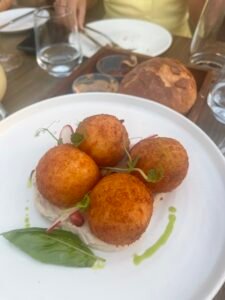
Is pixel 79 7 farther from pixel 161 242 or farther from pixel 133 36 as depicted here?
pixel 161 242

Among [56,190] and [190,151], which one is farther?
[190,151]

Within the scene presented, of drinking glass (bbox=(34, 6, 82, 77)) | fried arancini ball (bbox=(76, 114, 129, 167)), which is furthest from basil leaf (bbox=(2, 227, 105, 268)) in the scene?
drinking glass (bbox=(34, 6, 82, 77))

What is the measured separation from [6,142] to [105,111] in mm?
168

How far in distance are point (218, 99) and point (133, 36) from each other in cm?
37

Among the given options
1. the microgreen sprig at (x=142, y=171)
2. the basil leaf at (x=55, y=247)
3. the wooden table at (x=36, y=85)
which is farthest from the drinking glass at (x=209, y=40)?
the basil leaf at (x=55, y=247)

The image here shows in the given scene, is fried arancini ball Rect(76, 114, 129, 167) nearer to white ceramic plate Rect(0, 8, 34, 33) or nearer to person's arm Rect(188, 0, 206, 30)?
white ceramic plate Rect(0, 8, 34, 33)

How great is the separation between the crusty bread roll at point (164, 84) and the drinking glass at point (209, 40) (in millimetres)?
207

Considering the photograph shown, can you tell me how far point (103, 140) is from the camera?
0.52m

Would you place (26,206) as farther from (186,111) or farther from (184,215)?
(186,111)

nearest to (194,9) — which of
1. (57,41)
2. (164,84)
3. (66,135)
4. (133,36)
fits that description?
(133,36)

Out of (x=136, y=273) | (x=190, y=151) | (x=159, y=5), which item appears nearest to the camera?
(x=136, y=273)

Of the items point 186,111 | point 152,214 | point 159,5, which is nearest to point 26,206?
point 152,214

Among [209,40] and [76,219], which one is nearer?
[76,219]

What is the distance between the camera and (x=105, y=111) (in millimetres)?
662
